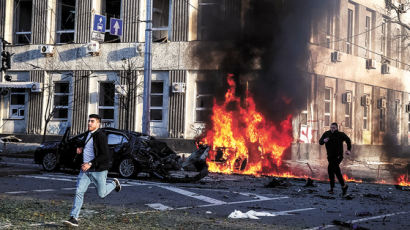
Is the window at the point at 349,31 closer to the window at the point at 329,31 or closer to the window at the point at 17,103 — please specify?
the window at the point at 329,31

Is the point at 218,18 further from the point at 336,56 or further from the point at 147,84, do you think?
the point at 336,56

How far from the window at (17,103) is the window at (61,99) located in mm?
1982

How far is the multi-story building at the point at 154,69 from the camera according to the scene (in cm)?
2516

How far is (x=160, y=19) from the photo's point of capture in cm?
2670

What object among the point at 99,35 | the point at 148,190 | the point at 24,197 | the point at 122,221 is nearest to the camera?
the point at 122,221

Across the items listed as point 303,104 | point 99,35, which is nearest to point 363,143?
point 303,104

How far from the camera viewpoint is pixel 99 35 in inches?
982

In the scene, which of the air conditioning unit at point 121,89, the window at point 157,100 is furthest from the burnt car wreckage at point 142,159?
the window at point 157,100

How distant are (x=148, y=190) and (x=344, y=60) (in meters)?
19.3

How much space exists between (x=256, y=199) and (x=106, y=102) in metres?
17.7

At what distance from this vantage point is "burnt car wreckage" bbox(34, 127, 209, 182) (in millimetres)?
13969

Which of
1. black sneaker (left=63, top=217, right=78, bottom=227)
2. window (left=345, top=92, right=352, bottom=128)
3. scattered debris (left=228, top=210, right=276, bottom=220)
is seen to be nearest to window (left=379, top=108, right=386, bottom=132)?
window (left=345, top=92, right=352, bottom=128)

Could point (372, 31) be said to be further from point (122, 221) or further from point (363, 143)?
point (122, 221)

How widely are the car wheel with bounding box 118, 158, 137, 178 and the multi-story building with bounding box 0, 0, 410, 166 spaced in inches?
380
